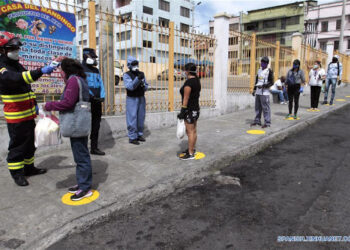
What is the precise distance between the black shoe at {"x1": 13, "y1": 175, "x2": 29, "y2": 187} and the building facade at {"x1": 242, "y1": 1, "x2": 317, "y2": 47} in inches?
1905

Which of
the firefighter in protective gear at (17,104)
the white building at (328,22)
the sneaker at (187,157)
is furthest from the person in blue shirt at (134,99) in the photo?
the white building at (328,22)

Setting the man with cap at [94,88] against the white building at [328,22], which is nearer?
the man with cap at [94,88]

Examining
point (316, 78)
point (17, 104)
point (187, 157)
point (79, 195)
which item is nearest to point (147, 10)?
point (316, 78)

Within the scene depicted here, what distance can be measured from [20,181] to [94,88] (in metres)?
1.91

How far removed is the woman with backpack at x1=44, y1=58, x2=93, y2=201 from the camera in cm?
308

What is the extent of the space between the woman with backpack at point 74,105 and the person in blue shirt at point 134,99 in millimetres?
2110

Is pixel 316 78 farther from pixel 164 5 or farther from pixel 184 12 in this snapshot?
pixel 184 12

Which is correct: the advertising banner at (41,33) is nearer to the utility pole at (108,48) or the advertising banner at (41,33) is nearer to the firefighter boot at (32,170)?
the utility pole at (108,48)

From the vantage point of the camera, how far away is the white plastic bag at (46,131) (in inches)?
129

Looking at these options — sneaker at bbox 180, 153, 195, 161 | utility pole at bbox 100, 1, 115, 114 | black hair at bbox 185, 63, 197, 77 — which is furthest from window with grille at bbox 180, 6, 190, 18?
sneaker at bbox 180, 153, 195, 161

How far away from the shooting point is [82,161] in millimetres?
3320

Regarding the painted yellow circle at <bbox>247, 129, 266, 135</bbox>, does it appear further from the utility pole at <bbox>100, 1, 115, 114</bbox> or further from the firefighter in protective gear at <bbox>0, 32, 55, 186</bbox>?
the firefighter in protective gear at <bbox>0, 32, 55, 186</bbox>

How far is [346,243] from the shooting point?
2531mm

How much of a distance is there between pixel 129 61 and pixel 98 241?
11.9 ft
